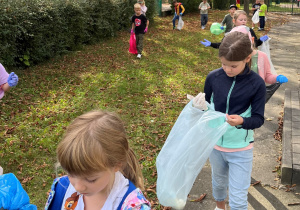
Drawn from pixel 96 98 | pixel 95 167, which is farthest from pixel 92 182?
pixel 96 98

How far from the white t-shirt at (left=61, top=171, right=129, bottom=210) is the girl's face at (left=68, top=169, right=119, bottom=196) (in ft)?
0.15

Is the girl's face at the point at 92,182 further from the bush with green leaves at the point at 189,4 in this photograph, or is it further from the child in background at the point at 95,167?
the bush with green leaves at the point at 189,4

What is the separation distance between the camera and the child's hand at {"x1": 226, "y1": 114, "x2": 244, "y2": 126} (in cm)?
237

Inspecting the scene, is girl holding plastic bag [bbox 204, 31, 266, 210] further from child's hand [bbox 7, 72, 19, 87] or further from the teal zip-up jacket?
child's hand [bbox 7, 72, 19, 87]

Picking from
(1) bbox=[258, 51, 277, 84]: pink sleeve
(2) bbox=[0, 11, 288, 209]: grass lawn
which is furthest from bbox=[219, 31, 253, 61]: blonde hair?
(2) bbox=[0, 11, 288, 209]: grass lawn

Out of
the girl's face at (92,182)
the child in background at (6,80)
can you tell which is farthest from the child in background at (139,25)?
the girl's face at (92,182)

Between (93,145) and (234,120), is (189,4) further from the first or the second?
(93,145)

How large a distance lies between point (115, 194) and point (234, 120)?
48.6 inches

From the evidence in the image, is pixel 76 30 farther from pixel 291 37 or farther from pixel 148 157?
pixel 291 37

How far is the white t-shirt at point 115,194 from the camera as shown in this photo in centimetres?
148

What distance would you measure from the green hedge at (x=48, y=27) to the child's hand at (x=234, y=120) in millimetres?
6058

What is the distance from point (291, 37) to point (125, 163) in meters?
14.2

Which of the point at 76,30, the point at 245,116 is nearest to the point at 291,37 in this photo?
the point at 76,30

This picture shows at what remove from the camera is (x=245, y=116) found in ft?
8.36
